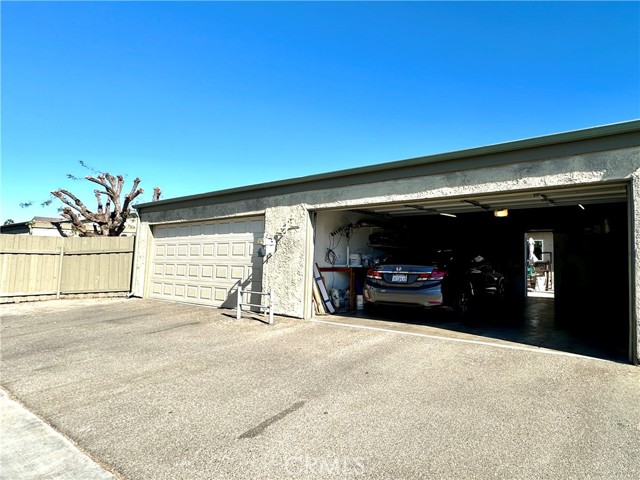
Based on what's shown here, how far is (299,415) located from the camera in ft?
10.4

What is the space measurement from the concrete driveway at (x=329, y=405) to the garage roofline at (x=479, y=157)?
2743 millimetres

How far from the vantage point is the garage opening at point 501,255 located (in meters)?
6.82

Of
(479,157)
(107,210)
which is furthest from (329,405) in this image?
(107,210)

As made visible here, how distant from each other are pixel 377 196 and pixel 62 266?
379 inches

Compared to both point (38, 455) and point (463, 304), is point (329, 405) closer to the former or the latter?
point (38, 455)

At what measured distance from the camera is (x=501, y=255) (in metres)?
12.8

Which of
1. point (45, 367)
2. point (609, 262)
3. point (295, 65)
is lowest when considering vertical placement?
point (45, 367)

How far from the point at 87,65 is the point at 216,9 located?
10.9 feet

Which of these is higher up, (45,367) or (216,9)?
(216,9)

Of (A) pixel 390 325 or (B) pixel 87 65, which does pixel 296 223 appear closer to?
(A) pixel 390 325

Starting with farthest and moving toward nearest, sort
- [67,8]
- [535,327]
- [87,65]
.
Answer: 1. [87,65]
2. [535,327]
3. [67,8]

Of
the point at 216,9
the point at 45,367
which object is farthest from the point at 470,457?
the point at 216,9

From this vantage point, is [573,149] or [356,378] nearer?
[356,378]

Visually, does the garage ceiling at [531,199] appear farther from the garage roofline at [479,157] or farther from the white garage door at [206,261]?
the white garage door at [206,261]
